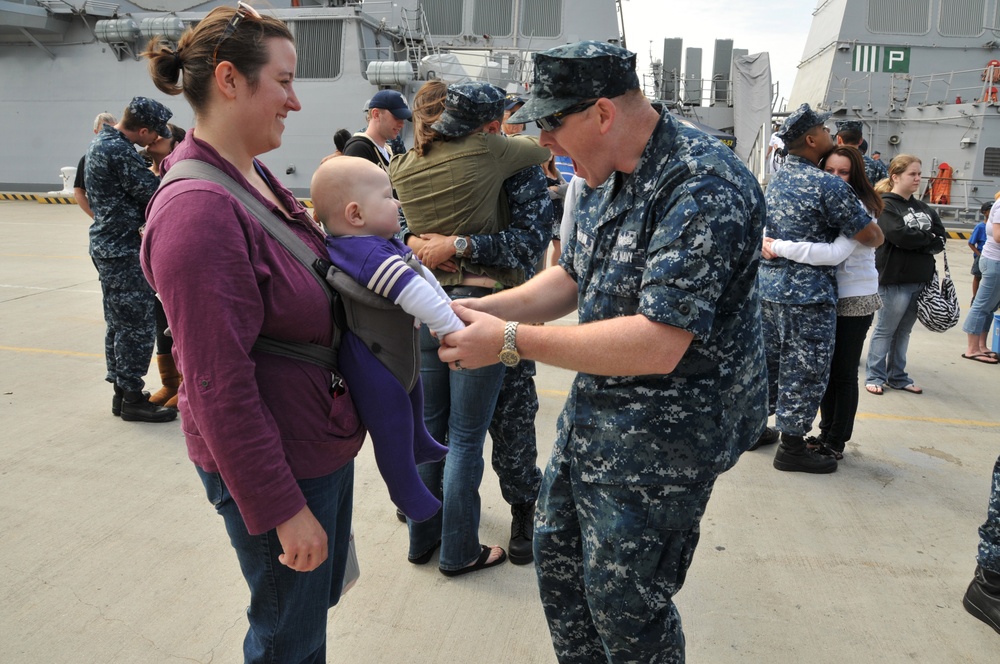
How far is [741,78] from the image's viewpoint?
1809cm

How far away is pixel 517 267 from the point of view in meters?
2.95

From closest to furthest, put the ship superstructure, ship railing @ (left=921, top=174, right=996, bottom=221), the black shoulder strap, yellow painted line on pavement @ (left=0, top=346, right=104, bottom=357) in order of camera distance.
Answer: the black shoulder strap < yellow painted line on pavement @ (left=0, top=346, right=104, bottom=357) < ship railing @ (left=921, top=174, right=996, bottom=221) < the ship superstructure

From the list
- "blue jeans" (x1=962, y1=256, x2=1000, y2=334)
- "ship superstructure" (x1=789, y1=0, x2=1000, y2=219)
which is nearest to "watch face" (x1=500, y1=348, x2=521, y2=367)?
"blue jeans" (x1=962, y1=256, x2=1000, y2=334)

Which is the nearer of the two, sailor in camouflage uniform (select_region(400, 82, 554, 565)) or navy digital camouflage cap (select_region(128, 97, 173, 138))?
sailor in camouflage uniform (select_region(400, 82, 554, 565))

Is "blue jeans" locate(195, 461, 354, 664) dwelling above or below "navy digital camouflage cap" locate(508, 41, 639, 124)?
below

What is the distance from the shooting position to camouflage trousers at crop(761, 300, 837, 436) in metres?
3.95

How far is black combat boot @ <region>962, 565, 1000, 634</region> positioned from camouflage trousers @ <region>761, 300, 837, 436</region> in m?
1.36

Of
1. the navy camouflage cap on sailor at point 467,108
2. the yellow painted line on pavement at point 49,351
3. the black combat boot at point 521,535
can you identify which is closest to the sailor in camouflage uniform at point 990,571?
the black combat boot at point 521,535

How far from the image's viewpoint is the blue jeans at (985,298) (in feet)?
20.6

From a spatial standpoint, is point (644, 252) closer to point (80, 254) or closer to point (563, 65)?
point (563, 65)

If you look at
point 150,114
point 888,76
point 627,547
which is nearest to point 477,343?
point 627,547

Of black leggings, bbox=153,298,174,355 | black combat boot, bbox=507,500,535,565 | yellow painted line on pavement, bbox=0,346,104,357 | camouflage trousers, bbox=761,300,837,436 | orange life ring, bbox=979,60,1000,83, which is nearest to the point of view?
black combat boot, bbox=507,500,535,565

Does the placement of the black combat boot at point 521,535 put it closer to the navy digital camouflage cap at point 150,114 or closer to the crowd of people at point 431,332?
the crowd of people at point 431,332

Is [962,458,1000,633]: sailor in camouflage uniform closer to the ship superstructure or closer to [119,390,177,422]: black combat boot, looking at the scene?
[119,390,177,422]: black combat boot
